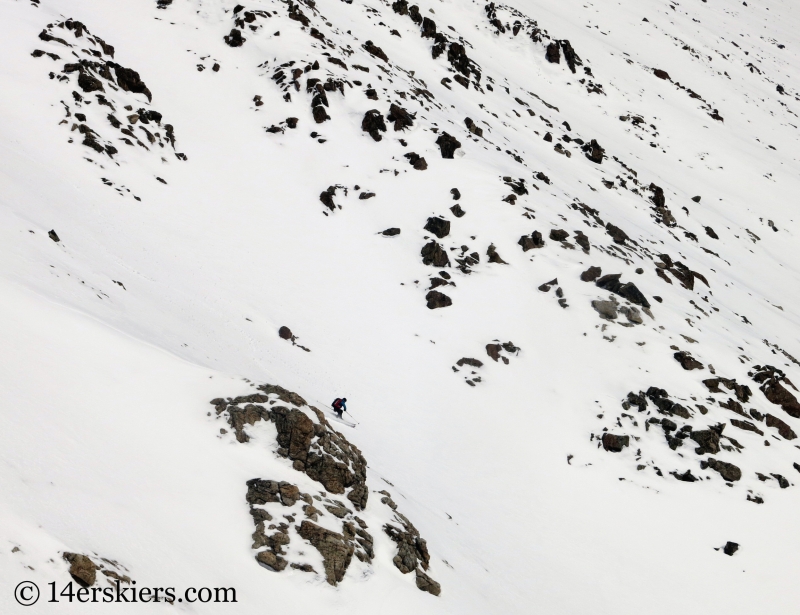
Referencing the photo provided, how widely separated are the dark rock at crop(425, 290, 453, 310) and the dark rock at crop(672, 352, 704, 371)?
476 inches

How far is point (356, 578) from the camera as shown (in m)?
13.1

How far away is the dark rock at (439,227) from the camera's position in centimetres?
3231

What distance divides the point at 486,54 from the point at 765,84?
4462 cm

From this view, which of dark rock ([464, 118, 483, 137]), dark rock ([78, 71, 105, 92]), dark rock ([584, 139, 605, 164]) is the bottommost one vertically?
dark rock ([78, 71, 105, 92])

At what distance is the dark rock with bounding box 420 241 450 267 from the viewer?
31.1 meters

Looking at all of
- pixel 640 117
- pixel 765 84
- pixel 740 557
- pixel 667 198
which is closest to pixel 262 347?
pixel 740 557

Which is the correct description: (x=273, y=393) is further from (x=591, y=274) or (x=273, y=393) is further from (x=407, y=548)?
(x=591, y=274)

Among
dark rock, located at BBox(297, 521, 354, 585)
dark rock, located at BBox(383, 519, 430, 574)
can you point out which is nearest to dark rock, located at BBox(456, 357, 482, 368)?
dark rock, located at BBox(383, 519, 430, 574)

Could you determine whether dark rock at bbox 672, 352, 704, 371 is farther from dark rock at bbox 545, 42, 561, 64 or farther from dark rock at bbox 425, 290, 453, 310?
dark rock at bbox 545, 42, 561, 64

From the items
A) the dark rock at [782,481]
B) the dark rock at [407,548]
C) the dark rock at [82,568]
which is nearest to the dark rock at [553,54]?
the dark rock at [782,481]

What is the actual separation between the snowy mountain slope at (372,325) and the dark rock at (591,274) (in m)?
0.33

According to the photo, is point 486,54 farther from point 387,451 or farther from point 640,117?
point 387,451

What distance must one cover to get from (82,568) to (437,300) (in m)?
21.9

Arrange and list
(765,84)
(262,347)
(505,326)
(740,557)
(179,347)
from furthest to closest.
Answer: (765,84), (505,326), (262,347), (740,557), (179,347)
